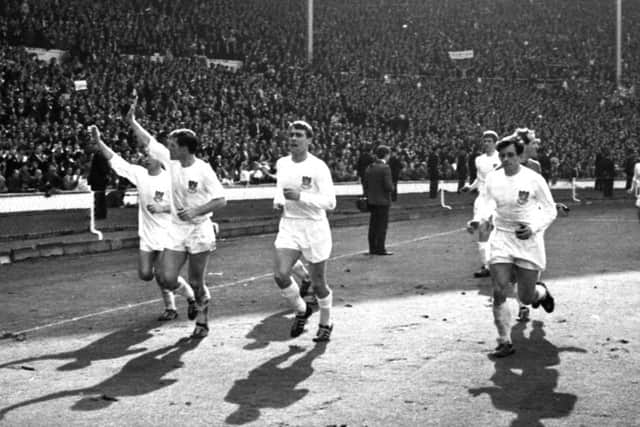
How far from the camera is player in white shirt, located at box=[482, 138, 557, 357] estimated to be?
25.9 ft

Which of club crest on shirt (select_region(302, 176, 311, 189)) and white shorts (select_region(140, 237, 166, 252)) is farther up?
club crest on shirt (select_region(302, 176, 311, 189))

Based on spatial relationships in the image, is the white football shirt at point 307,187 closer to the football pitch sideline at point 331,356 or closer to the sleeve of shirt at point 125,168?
the football pitch sideline at point 331,356

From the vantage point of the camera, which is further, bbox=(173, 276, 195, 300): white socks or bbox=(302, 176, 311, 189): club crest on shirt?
bbox=(173, 276, 195, 300): white socks

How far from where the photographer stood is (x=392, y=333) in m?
8.66

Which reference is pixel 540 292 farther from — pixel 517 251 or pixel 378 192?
pixel 378 192

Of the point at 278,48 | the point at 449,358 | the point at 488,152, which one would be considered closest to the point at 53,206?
the point at 488,152

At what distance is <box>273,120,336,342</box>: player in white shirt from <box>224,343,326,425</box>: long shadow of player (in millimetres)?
869

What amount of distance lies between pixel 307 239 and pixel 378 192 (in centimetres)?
888

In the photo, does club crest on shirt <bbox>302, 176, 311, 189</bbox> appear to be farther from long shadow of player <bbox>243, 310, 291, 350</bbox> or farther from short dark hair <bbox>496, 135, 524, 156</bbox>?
short dark hair <bbox>496, 135, 524, 156</bbox>

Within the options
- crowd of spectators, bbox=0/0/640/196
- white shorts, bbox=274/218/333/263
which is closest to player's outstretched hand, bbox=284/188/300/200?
white shorts, bbox=274/218/333/263

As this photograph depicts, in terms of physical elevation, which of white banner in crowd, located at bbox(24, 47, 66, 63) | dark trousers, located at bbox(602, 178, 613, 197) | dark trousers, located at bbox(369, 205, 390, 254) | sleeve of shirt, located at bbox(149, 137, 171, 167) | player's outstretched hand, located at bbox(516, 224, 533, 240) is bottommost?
dark trousers, located at bbox(602, 178, 613, 197)

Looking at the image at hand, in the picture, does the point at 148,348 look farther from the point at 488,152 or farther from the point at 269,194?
the point at 269,194

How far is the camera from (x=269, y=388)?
258 inches

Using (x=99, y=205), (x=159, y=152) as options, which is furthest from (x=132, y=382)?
(x=99, y=205)
